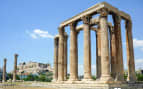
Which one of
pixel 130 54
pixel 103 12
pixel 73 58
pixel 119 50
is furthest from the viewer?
pixel 73 58

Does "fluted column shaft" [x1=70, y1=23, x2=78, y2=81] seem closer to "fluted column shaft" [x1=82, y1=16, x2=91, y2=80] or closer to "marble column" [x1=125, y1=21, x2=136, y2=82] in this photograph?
"fluted column shaft" [x1=82, y1=16, x2=91, y2=80]

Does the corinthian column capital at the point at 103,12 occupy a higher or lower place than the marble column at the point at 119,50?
higher

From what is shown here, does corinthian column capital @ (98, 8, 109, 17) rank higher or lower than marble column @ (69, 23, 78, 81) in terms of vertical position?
higher

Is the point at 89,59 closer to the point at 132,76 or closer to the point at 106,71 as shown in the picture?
the point at 106,71

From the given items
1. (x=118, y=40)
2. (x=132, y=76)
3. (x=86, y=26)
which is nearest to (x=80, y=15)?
(x=86, y=26)

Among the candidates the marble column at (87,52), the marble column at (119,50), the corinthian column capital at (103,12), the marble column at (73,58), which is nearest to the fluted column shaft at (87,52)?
the marble column at (87,52)

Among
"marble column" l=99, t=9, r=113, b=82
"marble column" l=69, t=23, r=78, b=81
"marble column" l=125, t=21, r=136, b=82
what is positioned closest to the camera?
"marble column" l=99, t=9, r=113, b=82

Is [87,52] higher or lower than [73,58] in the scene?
higher

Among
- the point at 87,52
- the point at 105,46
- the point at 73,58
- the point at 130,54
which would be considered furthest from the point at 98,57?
the point at 105,46

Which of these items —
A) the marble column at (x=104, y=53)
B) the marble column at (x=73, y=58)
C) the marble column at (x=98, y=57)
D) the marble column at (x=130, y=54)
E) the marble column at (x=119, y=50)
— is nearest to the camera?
the marble column at (x=104, y=53)

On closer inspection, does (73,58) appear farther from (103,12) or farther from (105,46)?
(103,12)

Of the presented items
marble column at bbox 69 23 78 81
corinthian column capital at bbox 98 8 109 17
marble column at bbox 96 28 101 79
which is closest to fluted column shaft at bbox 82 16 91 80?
corinthian column capital at bbox 98 8 109 17

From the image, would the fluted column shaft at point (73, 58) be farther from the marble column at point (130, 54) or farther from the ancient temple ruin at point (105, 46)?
the marble column at point (130, 54)

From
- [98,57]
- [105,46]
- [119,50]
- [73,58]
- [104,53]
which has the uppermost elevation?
[105,46]
